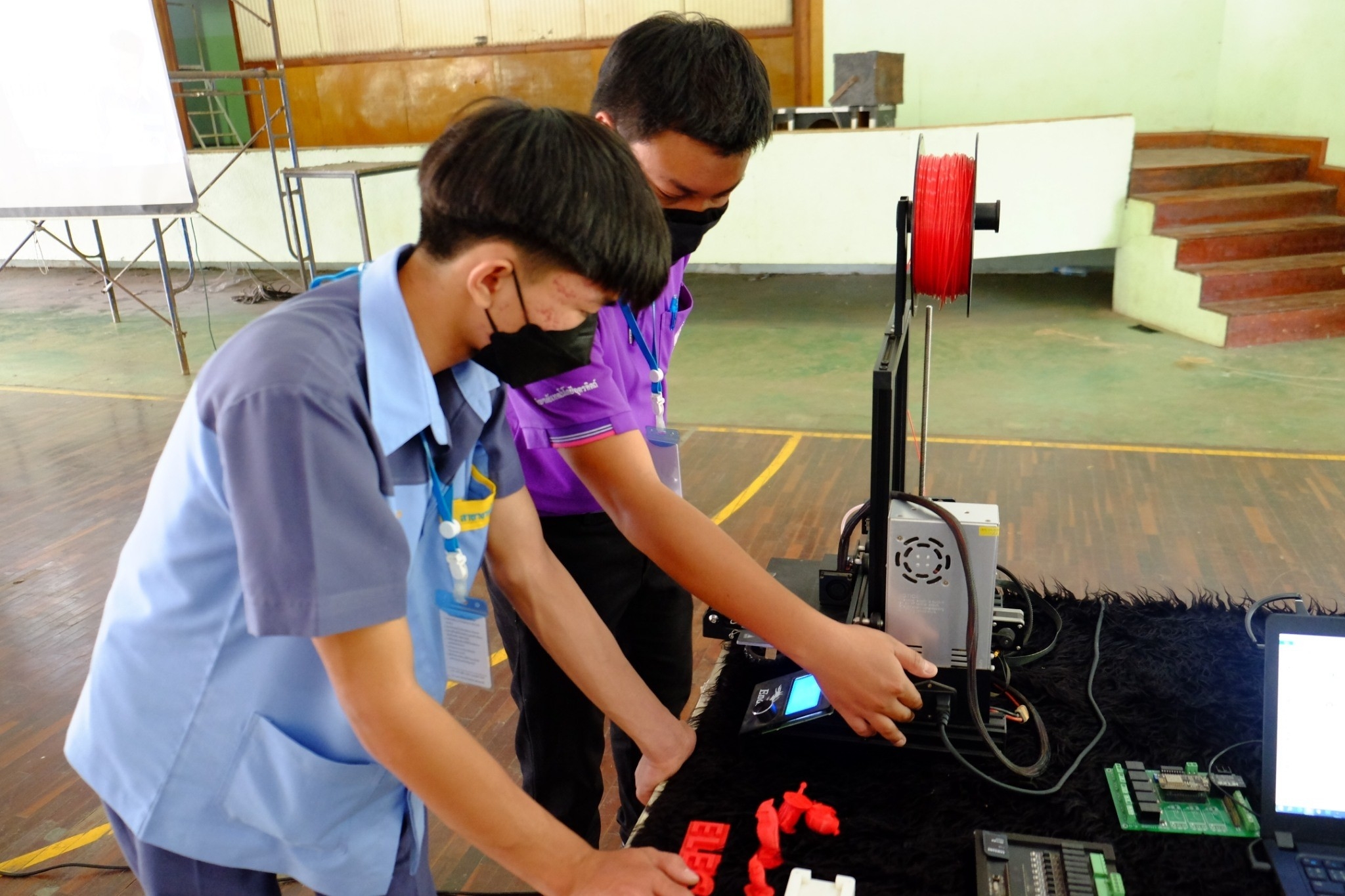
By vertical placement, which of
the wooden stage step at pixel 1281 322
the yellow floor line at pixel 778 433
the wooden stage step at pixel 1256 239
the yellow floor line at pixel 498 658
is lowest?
the yellow floor line at pixel 498 658

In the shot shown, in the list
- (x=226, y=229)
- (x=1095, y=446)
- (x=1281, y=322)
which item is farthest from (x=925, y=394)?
(x=226, y=229)

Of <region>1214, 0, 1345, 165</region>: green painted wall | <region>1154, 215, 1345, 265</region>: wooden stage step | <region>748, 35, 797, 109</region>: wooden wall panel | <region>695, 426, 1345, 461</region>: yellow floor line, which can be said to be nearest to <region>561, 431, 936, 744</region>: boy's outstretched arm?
<region>695, 426, 1345, 461</region>: yellow floor line

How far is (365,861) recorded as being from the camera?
105 cm

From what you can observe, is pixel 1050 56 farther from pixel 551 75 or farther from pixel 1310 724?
pixel 1310 724

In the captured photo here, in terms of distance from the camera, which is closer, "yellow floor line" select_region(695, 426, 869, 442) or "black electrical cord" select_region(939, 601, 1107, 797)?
"black electrical cord" select_region(939, 601, 1107, 797)

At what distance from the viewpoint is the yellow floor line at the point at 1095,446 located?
4047 mm

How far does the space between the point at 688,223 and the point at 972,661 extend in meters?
0.76

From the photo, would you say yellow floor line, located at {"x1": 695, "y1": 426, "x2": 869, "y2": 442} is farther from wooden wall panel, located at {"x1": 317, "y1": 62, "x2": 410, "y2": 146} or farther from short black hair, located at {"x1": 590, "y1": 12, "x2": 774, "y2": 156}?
wooden wall panel, located at {"x1": 317, "y1": 62, "x2": 410, "y2": 146}

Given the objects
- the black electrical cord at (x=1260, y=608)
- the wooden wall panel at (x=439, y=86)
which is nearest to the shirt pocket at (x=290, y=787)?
the black electrical cord at (x=1260, y=608)

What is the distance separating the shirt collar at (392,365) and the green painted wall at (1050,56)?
294 inches

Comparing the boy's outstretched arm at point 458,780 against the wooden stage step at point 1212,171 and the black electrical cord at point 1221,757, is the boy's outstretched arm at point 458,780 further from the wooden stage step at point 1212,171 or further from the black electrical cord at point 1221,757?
the wooden stage step at point 1212,171

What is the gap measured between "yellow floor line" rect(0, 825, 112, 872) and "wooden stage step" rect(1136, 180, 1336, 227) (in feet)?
21.5

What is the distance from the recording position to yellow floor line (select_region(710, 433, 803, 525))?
3.78 m

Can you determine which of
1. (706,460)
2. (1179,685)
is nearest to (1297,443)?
(706,460)
